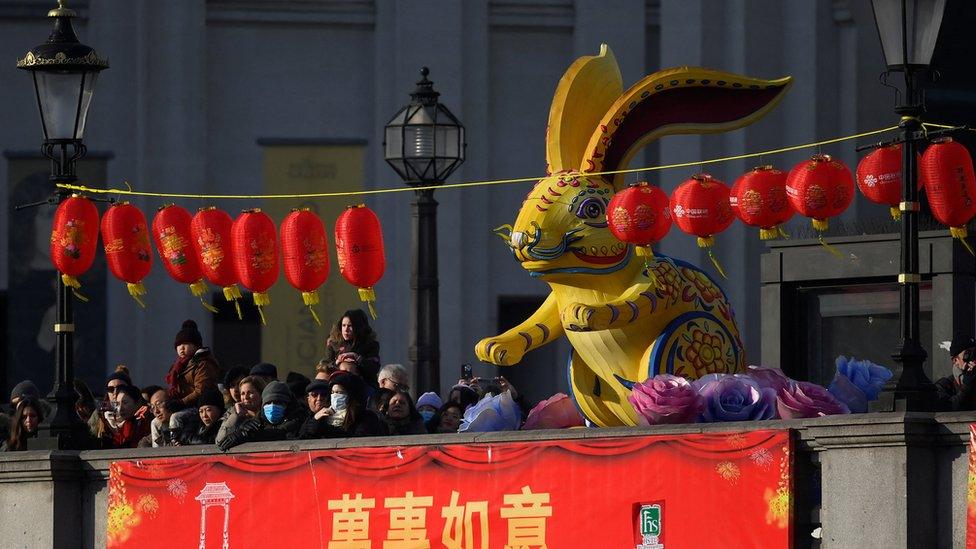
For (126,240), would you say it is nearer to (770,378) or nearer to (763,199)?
(763,199)

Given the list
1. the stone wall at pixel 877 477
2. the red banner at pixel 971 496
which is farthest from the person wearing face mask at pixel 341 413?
the red banner at pixel 971 496

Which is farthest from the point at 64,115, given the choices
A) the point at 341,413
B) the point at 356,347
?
the point at 341,413

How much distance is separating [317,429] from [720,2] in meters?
17.9

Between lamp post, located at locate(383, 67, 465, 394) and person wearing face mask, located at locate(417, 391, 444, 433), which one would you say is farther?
lamp post, located at locate(383, 67, 465, 394)

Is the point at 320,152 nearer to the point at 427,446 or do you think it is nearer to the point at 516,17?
the point at 516,17

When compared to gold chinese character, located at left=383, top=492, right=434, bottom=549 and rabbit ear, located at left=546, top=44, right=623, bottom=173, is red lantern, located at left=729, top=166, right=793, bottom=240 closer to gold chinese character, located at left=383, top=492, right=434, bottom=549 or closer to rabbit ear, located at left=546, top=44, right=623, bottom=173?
rabbit ear, located at left=546, top=44, right=623, bottom=173

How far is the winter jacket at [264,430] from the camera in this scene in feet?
52.3

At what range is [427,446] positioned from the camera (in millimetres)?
15039

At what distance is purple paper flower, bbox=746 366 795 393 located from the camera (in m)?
15.0

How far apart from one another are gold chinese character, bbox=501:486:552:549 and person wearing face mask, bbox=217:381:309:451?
2106 millimetres

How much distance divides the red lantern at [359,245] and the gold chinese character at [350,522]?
11.8 ft

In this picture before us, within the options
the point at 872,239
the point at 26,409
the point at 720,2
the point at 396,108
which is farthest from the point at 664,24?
the point at 26,409

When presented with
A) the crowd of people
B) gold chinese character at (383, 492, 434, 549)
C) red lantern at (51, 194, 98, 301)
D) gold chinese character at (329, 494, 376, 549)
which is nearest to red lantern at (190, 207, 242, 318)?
the crowd of people

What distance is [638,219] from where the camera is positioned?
16.0 metres
